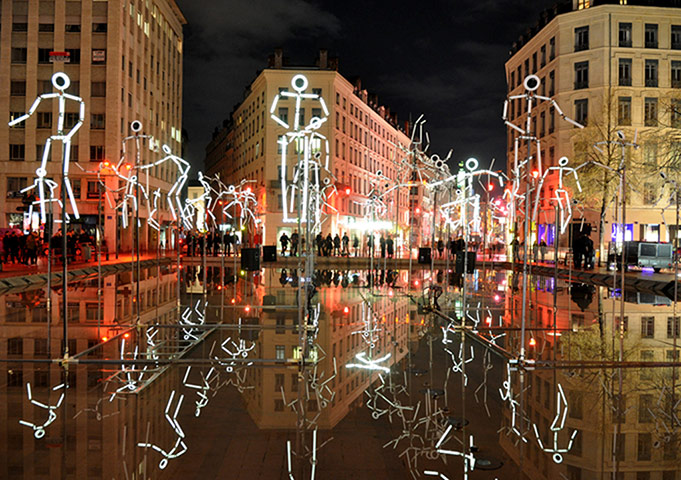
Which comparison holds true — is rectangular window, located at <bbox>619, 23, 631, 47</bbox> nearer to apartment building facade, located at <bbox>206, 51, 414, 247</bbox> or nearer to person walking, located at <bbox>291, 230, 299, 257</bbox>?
apartment building facade, located at <bbox>206, 51, 414, 247</bbox>

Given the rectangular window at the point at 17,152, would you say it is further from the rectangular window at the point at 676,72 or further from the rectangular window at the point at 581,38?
the rectangular window at the point at 676,72

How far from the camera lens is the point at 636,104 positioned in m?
53.6

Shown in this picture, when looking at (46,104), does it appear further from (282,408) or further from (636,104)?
(636,104)

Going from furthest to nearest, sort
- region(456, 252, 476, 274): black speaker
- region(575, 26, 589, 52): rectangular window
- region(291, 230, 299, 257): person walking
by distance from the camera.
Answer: region(575, 26, 589, 52): rectangular window < region(291, 230, 299, 257): person walking < region(456, 252, 476, 274): black speaker

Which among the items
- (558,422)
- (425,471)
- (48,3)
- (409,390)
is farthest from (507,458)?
(48,3)

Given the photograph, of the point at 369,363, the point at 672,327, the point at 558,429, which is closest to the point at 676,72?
the point at 672,327

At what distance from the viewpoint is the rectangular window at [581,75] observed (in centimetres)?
5447

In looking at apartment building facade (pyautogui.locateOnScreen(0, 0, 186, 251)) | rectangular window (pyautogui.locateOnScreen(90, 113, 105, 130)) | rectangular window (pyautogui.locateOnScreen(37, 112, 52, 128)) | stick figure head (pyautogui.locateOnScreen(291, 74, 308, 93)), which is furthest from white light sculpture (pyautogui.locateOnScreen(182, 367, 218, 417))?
rectangular window (pyautogui.locateOnScreen(37, 112, 52, 128))

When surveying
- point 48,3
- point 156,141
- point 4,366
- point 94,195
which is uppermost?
point 48,3

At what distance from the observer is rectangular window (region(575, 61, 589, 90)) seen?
179 feet

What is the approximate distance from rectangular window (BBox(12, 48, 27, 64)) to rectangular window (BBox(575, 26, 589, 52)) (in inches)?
1959

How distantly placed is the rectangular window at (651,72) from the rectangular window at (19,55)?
2195 inches

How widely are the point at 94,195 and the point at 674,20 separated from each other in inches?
2164

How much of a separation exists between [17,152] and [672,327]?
49794mm
